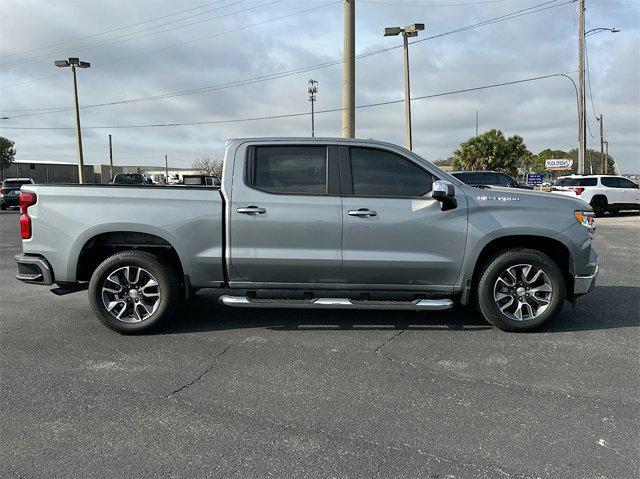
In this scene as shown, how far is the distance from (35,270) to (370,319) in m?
3.48

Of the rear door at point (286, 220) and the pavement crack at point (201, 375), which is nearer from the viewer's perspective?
the pavement crack at point (201, 375)

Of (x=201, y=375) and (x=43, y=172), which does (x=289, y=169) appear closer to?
(x=201, y=375)

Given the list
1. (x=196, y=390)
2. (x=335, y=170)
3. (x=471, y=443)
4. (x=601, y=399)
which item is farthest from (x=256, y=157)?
(x=601, y=399)

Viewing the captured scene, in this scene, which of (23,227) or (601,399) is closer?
(601,399)

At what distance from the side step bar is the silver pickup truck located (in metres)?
0.02

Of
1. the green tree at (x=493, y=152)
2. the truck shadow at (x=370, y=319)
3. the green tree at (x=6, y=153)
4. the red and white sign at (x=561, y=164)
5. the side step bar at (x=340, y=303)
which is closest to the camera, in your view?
the side step bar at (x=340, y=303)

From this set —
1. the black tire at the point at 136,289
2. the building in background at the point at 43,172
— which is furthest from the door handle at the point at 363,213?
the building in background at the point at 43,172

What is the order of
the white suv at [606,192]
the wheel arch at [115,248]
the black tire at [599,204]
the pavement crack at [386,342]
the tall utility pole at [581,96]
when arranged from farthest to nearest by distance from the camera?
the tall utility pole at [581,96], the black tire at [599,204], the white suv at [606,192], the wheel arch at [115,248], the pavement crack at [386,342]

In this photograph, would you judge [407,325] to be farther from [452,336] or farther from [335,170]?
[335,170]

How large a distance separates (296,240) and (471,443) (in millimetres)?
2523

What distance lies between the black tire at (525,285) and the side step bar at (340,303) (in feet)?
1.38

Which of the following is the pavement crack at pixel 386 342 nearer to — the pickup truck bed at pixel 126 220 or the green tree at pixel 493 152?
the pickup truck bed at pixel 126 220

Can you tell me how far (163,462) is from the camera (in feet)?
9.36

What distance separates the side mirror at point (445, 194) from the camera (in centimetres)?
466
